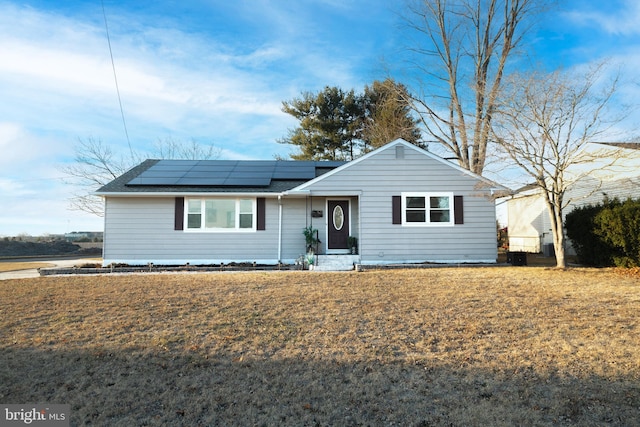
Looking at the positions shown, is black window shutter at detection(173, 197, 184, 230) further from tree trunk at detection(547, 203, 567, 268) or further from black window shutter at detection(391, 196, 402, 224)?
tree trunk at detection(547, 203, 567, 268)

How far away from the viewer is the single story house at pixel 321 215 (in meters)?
13.6

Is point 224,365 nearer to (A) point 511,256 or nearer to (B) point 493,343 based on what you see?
(B) point 493,343

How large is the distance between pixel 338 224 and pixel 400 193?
2.49 m

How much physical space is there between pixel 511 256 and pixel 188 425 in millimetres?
12890

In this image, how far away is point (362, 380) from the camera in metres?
4.23

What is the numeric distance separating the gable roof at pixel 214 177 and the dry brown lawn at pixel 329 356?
6.29 metres

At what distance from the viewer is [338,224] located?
14383 millimetres

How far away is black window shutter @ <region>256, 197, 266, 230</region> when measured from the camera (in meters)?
14.1

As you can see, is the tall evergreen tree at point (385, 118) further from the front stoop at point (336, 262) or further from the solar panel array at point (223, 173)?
the front stoop at point (336, 262)

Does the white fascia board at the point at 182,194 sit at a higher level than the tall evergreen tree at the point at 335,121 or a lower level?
lower

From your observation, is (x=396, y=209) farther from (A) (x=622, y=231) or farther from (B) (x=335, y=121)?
(B) (x=335, y=121)

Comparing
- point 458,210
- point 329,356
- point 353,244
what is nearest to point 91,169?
point 353,244

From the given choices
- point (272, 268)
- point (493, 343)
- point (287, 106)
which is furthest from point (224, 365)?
point (287, 106)

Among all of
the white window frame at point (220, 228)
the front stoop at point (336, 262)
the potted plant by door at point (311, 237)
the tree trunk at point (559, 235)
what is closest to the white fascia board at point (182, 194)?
the white window frame at point (220, 228)
